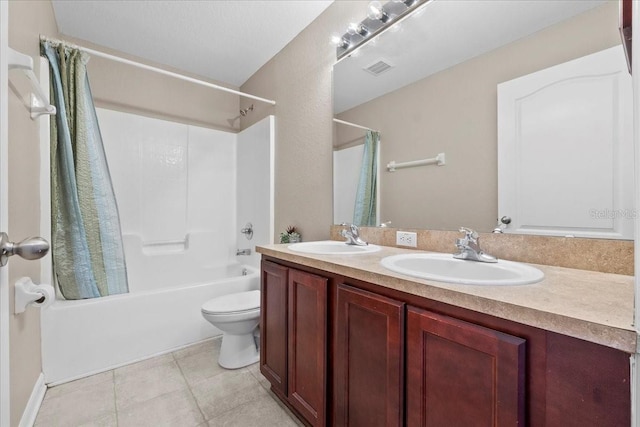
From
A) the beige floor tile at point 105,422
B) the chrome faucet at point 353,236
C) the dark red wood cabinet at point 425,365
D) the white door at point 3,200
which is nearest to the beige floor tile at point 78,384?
the beige floor tile at point 105,422

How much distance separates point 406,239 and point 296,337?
73 cm

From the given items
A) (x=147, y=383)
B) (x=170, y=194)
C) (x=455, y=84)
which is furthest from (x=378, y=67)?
(x=147, y=383)

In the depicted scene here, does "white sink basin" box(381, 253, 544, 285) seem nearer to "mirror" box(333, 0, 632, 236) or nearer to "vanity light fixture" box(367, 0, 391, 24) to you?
"mirror" box(333, 0, 632, 236)

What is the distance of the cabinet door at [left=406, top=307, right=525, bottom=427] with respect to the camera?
0.59 metres

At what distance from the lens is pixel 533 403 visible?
0.57 m

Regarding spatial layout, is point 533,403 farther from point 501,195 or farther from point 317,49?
point 317,49

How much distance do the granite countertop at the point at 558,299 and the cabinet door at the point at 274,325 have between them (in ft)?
1.76

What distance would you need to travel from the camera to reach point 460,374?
2.20 ft

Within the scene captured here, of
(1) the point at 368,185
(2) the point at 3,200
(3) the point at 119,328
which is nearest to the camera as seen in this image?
(2) the point at 3,200

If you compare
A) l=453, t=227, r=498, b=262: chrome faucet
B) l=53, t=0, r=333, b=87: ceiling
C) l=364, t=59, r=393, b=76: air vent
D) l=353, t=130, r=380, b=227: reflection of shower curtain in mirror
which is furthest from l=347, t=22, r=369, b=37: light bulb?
l=453, t=227, r=498, b=262: chrome faucet

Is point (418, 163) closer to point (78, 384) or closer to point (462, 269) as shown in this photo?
point (462, 269)

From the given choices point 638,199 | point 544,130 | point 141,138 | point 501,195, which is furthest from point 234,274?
Result: point 638,199

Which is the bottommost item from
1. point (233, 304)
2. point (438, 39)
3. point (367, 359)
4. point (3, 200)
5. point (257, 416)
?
point (257, 416)

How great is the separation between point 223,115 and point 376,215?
2.26 m
